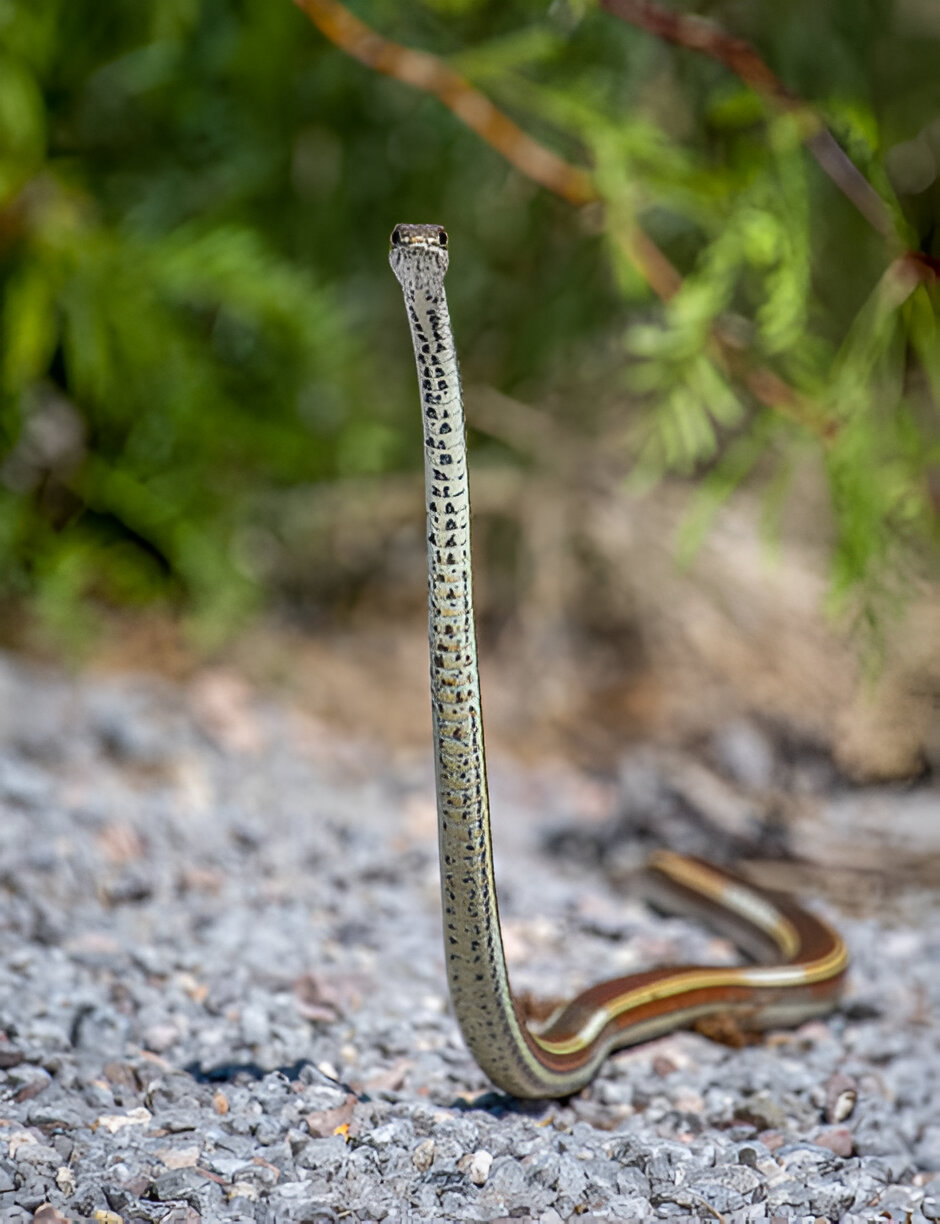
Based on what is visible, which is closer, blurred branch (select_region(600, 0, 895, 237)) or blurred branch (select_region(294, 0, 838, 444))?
blurred branch (select_region(600, 0, 895, 237))

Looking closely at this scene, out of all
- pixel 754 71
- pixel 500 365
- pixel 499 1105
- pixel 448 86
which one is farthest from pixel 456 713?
pixel 500 365

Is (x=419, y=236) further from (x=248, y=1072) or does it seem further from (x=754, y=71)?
(x=754, y=71)

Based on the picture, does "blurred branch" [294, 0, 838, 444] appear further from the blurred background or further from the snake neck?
the snake neck

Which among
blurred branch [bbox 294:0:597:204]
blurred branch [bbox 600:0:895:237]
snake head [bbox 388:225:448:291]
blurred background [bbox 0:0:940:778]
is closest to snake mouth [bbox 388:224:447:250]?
snake head [bbox 388:225:448:291]

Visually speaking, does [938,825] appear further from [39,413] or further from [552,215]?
[39,413]

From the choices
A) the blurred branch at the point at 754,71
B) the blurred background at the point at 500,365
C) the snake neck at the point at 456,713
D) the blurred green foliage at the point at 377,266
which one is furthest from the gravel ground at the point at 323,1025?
the blurred branch at the point at 754,71
